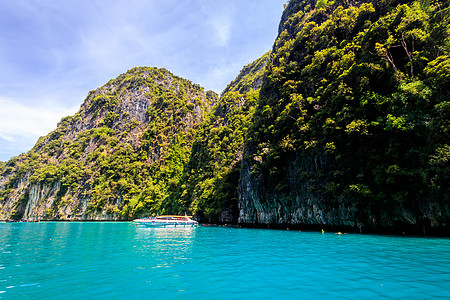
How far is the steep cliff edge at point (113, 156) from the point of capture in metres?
90.9

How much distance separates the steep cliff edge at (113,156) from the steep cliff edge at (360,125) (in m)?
61.0

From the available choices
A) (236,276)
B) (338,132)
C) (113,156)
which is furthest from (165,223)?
(113,156)

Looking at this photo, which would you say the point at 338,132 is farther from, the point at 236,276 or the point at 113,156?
the point at 113,156

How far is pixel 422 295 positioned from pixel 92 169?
116945 millimetres

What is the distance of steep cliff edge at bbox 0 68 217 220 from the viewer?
90.9 m

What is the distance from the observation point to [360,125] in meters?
24.9

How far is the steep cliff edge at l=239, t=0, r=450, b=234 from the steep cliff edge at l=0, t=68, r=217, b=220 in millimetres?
61044

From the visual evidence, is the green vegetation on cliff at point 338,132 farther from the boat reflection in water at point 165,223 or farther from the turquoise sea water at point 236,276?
the turquoise sea water at point 236,276

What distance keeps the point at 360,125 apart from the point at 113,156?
4052 inches

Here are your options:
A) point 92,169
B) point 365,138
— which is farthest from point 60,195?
point 365,138

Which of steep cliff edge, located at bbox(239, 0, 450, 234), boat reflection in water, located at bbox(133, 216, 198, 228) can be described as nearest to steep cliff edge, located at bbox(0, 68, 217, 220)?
boat reflection in water, located at bbox(133, 216, 198, 228)

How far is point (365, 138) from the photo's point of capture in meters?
25.8

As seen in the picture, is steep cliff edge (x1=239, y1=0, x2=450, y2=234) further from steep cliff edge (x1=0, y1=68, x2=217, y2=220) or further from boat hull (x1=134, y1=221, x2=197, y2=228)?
steep cliff edge (x1=0, y1=68, x2=217, y2=220)

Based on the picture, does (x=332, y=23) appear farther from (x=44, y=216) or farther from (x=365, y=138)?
(x=44, y=216)
